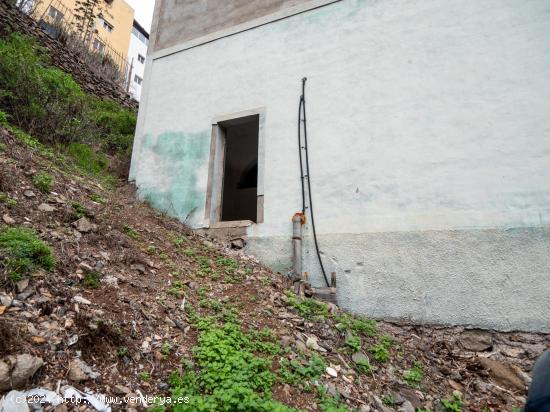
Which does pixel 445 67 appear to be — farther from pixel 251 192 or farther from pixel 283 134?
pixel 251 192

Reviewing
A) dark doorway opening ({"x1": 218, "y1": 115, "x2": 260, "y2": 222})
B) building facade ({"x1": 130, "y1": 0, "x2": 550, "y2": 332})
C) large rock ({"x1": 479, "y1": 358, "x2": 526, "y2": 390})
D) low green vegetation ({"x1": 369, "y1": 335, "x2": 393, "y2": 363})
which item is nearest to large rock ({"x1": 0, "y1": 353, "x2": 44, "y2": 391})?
low green vegetation ({"x1": 369, "y1": 335, "x2": 393, "y2": 363})

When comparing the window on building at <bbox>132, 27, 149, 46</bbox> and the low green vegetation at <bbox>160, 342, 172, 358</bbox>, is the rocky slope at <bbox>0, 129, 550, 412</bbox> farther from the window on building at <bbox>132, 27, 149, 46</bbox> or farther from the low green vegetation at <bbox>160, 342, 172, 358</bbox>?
the window on building at <bbox>132, 27, 149, 46</bbox>

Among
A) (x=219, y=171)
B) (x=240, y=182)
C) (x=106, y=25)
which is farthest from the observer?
(x=106, y=25)

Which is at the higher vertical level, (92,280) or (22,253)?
(22,253)

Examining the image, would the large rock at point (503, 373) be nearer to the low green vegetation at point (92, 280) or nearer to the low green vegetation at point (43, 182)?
the low green vegetation at point (92, 280)

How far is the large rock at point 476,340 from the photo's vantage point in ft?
13.1

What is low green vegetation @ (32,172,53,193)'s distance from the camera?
405cm

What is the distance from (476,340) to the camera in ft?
13.3

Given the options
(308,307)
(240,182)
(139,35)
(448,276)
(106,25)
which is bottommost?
(308,307)

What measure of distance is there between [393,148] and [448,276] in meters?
1.92

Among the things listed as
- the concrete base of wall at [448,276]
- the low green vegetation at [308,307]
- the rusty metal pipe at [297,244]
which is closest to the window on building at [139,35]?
the rusty metal pipe at [297,244]

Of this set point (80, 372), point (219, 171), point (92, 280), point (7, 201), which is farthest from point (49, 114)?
point (80, 372)

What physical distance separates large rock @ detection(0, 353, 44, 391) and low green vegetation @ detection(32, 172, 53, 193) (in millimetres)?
2589

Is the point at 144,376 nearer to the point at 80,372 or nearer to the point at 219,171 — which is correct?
the point at 80,372
